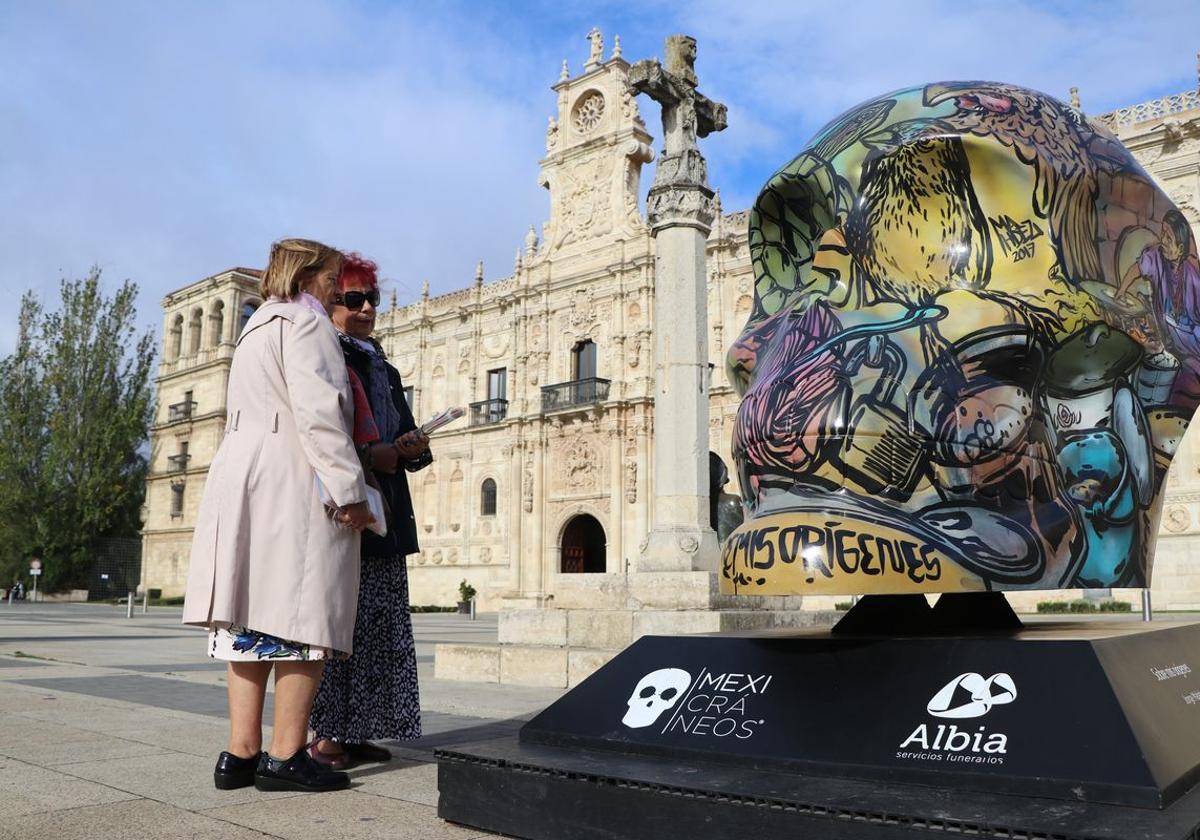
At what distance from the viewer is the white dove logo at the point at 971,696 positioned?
6.02 ft

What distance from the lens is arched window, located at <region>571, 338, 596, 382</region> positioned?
86.2 ft

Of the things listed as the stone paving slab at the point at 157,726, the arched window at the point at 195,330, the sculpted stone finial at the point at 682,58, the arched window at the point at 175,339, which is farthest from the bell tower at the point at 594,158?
the stone paving slab at the point at 157,726

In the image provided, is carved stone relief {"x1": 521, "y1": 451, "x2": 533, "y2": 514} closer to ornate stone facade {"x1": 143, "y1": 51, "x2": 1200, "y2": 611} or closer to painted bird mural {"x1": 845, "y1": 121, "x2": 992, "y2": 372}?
ornate stone facade {"x1": 143, "y1": 51, "x2": 1200, "y2": 611}

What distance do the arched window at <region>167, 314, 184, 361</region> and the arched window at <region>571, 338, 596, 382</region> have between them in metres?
20.6

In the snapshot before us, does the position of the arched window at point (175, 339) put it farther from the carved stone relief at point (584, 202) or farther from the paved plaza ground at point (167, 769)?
the paved plaza ground at point (167, 769)

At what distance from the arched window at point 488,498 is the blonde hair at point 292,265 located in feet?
83.1

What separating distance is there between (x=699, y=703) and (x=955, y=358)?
0.95 metres

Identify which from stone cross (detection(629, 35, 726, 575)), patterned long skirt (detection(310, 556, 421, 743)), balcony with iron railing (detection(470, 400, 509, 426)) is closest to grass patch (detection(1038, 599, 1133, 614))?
stone cross (detection(629, 35, 726, 575))

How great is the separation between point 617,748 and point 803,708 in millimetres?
453

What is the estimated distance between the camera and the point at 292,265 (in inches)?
113

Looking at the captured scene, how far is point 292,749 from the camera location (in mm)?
2631

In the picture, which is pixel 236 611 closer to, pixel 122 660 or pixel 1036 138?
pixel 1036 138

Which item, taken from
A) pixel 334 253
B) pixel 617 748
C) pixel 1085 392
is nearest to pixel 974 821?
pixel 617 748

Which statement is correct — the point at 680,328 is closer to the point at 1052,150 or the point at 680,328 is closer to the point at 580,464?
the point at 1052,150
